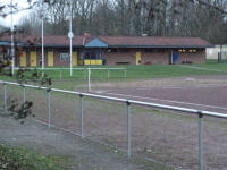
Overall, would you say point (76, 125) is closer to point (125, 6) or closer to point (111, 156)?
point (111, 156)

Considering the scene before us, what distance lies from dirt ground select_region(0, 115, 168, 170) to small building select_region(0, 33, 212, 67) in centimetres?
5079

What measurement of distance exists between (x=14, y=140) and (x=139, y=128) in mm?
2617

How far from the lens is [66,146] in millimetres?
9461

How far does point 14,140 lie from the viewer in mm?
10195

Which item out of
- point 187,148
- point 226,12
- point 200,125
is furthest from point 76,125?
point 226,12

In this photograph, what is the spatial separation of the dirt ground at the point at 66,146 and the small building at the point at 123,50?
50.8 meters

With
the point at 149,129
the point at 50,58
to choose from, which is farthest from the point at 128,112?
the point at 50,58

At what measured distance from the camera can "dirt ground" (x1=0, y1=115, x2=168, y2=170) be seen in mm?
7752

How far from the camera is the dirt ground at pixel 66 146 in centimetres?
775

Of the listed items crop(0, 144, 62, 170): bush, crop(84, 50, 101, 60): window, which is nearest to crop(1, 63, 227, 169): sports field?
crop(0, 144, 62, 170): bush

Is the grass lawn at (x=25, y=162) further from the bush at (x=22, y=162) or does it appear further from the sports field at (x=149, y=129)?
the sports field at (x=149, y=129)

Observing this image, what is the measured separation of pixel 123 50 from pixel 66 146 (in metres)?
59.9

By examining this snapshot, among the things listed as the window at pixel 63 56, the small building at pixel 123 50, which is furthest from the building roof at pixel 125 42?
the window at pixel 63 56

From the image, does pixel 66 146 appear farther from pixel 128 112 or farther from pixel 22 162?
pixel 22 162
